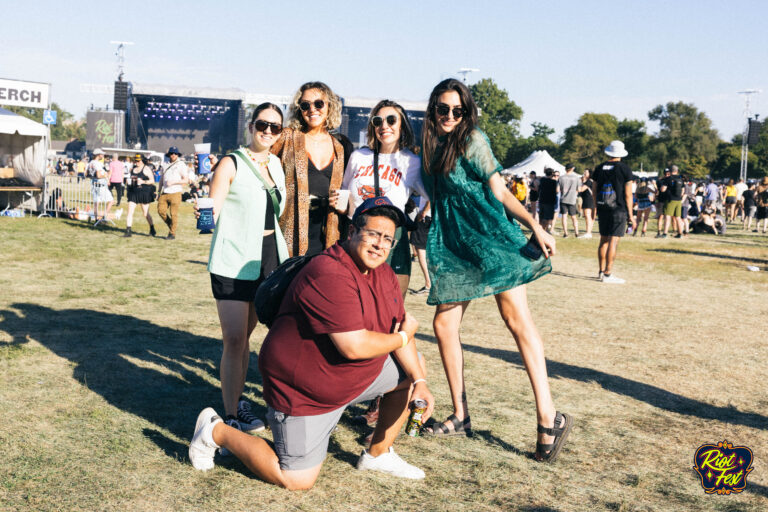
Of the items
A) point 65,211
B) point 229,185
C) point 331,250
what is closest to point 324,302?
point 331,250

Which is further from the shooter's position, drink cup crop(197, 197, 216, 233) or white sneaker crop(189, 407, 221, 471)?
drink cup crop(197, 197, 216, 233)

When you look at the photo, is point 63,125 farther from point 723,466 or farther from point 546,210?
point 723,466

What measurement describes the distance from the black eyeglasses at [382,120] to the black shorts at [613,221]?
660cm

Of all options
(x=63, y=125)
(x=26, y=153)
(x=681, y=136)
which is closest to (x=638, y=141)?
(x=681, y=136)

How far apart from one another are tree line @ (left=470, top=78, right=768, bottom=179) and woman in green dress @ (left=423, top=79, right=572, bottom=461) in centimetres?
7582

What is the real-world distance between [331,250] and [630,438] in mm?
2282

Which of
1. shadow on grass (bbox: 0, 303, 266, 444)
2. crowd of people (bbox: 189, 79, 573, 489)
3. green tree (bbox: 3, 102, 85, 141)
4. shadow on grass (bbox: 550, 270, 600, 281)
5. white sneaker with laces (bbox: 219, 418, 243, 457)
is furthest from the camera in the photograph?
green tree (bbox: 3, 102, 85, 141)

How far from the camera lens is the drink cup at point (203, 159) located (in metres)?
4.26

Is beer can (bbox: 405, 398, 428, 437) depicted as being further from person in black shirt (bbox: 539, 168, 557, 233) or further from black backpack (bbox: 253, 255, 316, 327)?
person in black shirt (bbox: 539, 168, 557, 233)

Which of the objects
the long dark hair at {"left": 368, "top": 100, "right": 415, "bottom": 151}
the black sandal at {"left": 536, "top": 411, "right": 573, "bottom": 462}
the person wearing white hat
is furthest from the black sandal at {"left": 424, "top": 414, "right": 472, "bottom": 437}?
the person wearing white hat

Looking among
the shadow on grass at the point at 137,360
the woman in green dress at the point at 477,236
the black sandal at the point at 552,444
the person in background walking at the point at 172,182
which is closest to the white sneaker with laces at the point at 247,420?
the shadow on grass at the point at 137,360

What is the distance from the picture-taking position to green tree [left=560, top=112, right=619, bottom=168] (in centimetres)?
7794

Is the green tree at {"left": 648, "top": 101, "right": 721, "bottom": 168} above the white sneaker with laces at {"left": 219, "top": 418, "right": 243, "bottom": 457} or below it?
above

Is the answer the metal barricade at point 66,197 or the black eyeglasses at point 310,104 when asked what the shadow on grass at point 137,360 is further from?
the metal barricade at point 66,197
